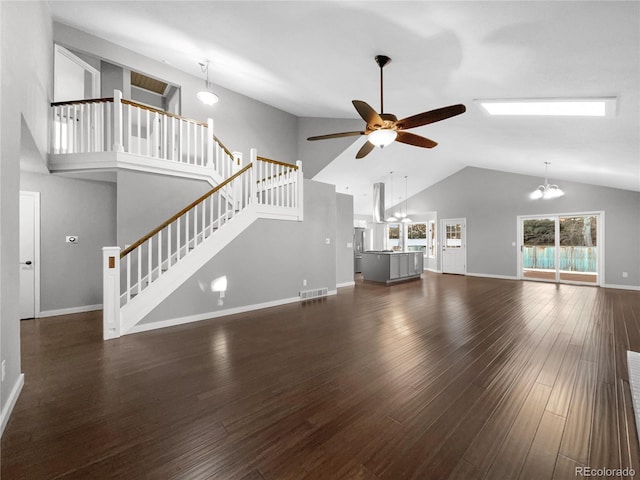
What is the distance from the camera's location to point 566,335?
356 cm

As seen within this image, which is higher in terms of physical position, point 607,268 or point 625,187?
point 625,187

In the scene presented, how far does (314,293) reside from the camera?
232 inches

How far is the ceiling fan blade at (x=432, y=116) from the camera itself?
2.60 metres

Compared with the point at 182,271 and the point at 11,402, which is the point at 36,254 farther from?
the point at 11,402

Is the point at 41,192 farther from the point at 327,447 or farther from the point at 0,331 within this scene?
the point at 327,447

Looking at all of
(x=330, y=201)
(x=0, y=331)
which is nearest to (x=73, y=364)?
(x=0, y=331)

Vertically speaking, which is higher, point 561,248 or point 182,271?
point 561,248

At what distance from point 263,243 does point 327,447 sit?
12.4 ft

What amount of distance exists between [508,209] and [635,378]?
305 inches

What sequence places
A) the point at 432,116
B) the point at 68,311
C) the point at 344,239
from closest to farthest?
the point at 432,116
the point at 68,311
the point at 344,239

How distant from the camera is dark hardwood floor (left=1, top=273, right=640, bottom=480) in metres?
1.49

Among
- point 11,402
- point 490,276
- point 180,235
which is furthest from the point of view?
point 490,276

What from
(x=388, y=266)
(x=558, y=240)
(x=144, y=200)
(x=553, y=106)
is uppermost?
(x=553, y=106)

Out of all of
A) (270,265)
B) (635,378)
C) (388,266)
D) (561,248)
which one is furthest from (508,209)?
(270,265)
